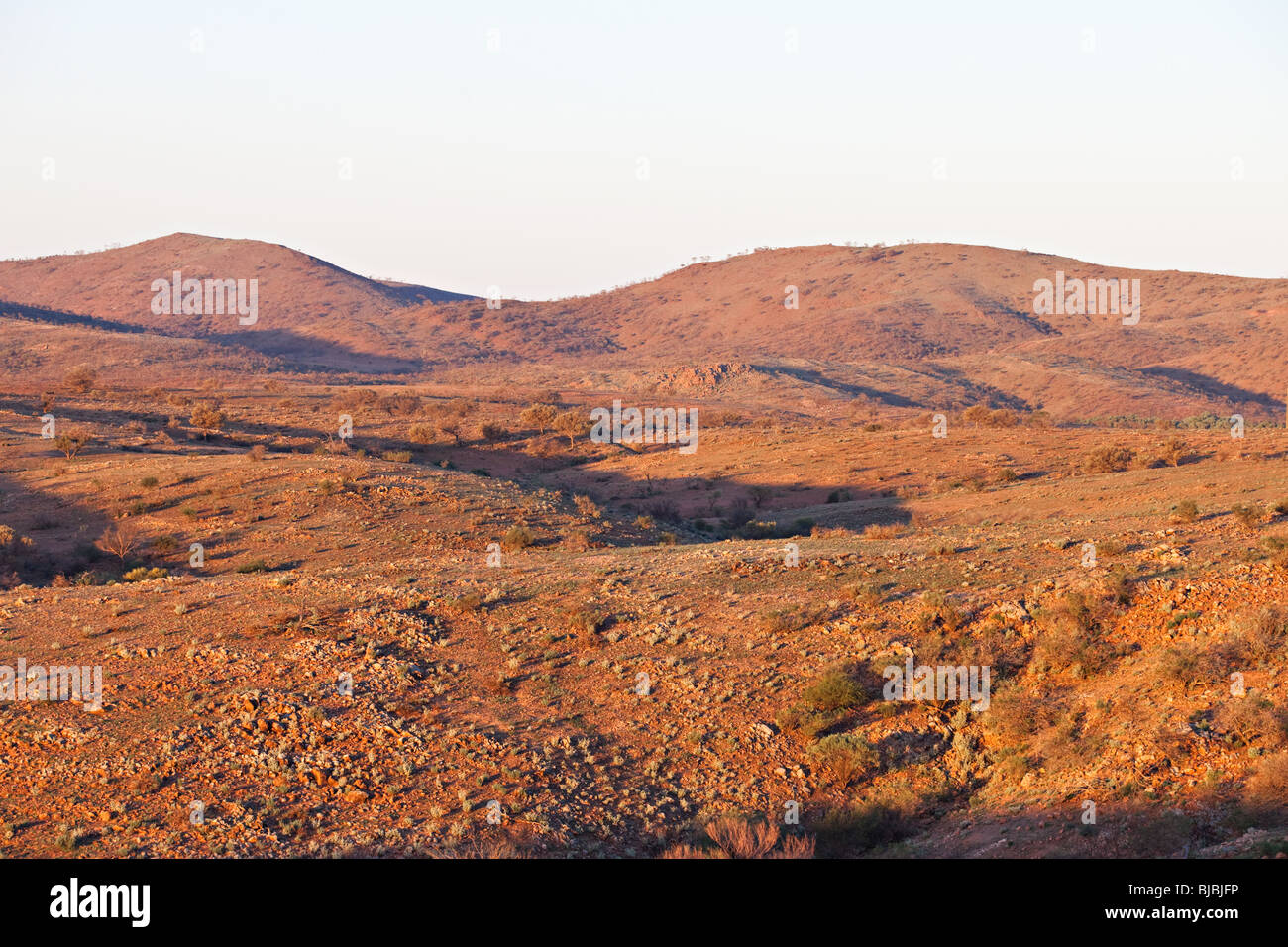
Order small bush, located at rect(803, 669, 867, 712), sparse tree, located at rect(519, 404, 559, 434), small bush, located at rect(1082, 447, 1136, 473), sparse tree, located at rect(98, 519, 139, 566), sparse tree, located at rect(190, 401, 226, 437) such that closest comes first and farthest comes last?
small bush, located at rect(803, 669, 867, 712) < sparse tree, located at rect(98, 519, 139, 566) < small bush, located at rect(1082, 447, 1136, 473) < sparse tree, located at rect(190, 401, 226, 437) < sparse tree, located at rect(519, 404, 559, 434)

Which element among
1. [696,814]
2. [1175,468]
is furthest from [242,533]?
[1175,468]

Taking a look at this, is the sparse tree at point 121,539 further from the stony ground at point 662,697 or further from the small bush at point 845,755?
the small bush at point 845,755

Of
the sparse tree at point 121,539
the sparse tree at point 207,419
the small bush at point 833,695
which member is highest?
the sparse tree at point 207,419

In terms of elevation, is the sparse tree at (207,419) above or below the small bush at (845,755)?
above

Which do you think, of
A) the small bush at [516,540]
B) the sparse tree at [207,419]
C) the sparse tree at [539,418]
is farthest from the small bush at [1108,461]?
the sparse tree at [207,419]

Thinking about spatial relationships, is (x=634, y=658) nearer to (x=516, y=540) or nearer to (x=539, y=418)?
(x=516, y=540)

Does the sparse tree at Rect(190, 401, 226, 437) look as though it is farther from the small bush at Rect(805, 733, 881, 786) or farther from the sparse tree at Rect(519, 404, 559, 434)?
the small bush at Rect(805, 733, 881, 786)

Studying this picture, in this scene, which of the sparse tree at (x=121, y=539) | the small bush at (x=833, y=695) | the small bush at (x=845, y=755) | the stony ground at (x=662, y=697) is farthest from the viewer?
the sparse tree at (x=121, y=539)

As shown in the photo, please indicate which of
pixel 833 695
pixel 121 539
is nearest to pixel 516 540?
pixel 121 539

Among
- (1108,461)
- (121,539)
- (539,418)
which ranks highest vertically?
(539,418)

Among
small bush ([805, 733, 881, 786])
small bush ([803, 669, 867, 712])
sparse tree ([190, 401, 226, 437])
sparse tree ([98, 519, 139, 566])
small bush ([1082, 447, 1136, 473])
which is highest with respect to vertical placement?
sparse tree ([190, 401, 226, 437])

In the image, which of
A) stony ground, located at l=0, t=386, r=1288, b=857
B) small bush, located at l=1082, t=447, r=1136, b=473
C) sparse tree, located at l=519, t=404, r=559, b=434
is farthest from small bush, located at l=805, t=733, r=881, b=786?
sparse tree, located at l=519, t=404, r=559, b=434

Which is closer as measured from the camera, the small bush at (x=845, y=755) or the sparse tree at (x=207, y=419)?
the small bush at (x=845, y=755)

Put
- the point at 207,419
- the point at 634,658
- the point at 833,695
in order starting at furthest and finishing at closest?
the point at 207,419
the point at 634,658
the point at 833,695
